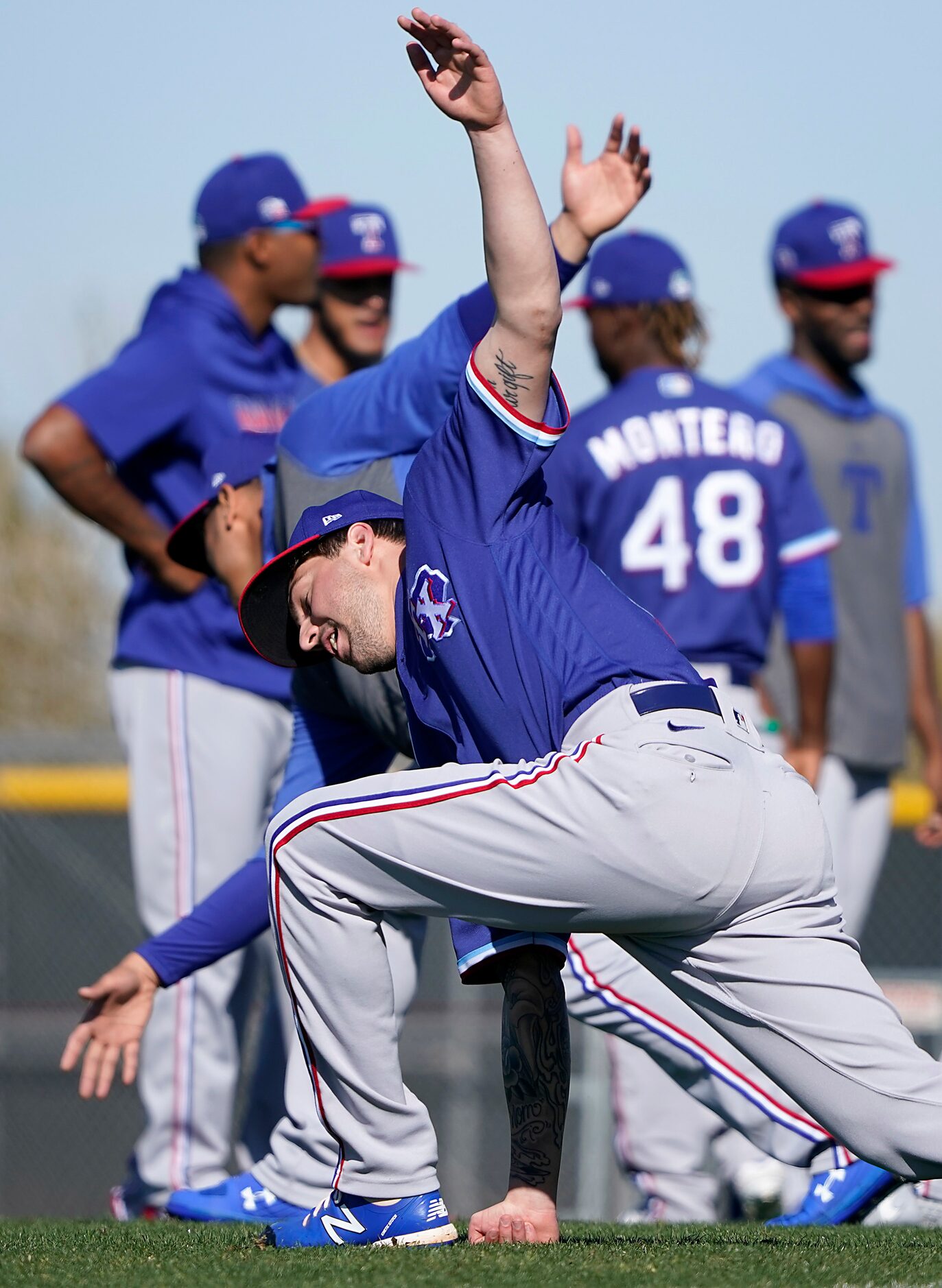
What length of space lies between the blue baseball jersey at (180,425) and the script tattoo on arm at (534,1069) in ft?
7.19

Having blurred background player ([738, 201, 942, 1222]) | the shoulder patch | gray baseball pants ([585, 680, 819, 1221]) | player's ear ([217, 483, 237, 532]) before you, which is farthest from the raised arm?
blurred background player ([738, 201, 942, 1222])

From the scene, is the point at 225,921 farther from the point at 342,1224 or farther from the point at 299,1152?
the point at 342,1224

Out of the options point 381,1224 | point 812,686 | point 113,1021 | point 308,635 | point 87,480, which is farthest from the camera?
point 812,686

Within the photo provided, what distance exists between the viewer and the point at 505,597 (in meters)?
3.28

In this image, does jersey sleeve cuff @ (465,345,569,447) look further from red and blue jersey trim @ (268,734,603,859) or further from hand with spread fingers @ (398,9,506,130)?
red and blue jersey trim @ (268,734,603,859)

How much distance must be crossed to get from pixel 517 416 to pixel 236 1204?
6.83 ft

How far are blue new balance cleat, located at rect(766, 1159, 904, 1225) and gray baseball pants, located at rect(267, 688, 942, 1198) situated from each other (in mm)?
927

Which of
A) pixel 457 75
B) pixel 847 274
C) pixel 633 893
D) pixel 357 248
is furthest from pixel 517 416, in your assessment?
pixel 847 274

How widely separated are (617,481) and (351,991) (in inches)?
110

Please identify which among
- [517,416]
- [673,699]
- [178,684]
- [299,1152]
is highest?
[517,416]

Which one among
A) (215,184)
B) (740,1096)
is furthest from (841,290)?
(740,1096)

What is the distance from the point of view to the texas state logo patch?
10.8ft

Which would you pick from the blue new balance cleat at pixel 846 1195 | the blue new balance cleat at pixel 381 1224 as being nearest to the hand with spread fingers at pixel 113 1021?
the blue new balance cleat at pixel 381 1224

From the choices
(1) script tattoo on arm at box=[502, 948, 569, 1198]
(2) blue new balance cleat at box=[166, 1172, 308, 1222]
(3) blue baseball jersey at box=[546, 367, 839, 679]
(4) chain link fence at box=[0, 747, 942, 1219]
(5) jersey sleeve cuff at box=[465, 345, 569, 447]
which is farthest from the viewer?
(4) chain link fence at box=[0, 747, 942, 1219]
